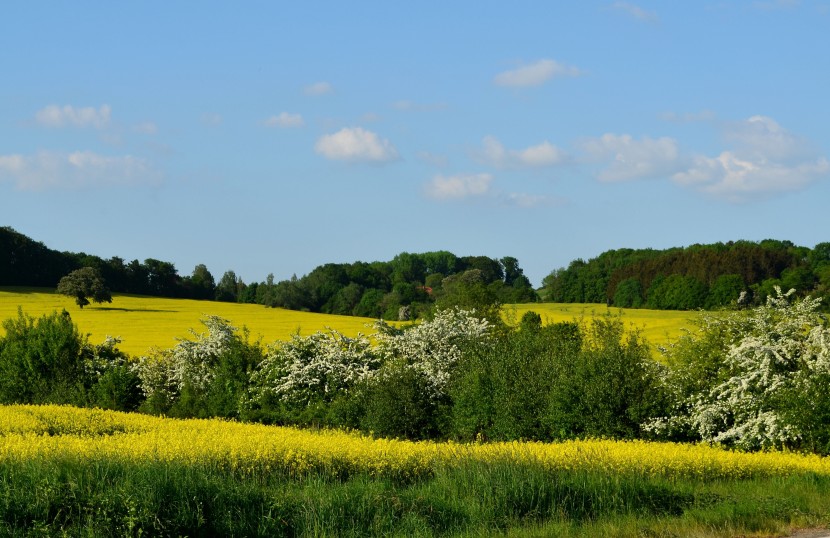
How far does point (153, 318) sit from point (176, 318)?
1689mm

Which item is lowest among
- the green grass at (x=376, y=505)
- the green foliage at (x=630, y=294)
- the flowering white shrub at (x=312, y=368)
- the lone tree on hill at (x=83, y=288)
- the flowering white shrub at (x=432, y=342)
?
the green grass at (x=376, y=505)

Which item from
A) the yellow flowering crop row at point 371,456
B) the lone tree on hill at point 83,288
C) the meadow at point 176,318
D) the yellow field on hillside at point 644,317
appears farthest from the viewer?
the lone tree on hill at point 83,288

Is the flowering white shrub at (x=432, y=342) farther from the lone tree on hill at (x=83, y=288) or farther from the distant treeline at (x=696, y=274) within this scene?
the lone tree on hill at (x=83, y=288)

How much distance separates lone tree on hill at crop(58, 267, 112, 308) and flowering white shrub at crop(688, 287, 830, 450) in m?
53.5

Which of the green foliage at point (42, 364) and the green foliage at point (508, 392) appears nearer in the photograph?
the green foliage at point (508, 392)

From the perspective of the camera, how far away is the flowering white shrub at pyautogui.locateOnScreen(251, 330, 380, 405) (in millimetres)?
31188

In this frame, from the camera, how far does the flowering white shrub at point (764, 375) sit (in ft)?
76.2

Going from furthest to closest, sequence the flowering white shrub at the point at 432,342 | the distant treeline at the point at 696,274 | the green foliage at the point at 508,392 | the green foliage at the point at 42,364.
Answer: the distant treeline at the point at 696,274 → the green foliage at the point at 42,364 → the flowering white shrub at the point at 432,342 → the green foliage at the point at 508,392

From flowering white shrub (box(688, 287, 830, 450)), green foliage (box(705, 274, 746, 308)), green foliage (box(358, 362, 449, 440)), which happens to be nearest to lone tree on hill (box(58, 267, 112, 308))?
green foliage (box(705, 274, 746, 308))

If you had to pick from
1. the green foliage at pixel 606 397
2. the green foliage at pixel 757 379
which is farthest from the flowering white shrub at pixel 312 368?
the green foliage at pixel 757 379

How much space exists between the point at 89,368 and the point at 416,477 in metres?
23.8

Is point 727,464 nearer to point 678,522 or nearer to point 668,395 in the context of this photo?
point 678,522

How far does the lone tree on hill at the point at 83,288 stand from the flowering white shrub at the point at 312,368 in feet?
133

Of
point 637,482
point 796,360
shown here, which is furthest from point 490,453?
point 796,360
